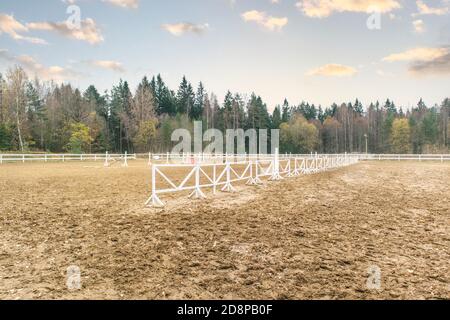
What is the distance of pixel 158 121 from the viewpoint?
67562mm

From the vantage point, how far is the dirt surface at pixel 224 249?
4.26 meters

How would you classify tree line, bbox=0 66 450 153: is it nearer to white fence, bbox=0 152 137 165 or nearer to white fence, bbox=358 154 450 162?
white fence, bbox=0 152 137 165

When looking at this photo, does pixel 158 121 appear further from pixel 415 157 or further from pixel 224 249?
pixel 224 249

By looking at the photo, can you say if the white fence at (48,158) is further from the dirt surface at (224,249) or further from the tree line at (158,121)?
the dirt surface at (224,249)

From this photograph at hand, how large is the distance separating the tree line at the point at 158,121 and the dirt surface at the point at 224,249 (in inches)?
1801

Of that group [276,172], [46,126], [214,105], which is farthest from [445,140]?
[46,126]

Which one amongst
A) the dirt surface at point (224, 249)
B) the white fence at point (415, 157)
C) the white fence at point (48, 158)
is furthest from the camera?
the white fence at point (415, 157)

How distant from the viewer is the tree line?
52500mm

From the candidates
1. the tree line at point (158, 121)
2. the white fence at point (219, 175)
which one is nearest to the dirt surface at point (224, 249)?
the white fence at point (219, 175)

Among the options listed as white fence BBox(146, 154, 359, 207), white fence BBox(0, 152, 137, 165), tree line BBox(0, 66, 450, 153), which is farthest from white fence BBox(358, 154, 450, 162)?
white fence BBox(0, 152, 137, 165)

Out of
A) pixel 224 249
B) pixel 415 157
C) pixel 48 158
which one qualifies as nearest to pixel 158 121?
pixel 48 158

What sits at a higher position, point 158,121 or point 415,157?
point 158,121

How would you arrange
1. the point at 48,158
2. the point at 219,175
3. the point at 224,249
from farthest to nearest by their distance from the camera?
the point at 48,158 → the point at 219,175 → the point at 224,249

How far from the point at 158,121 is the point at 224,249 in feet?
209
